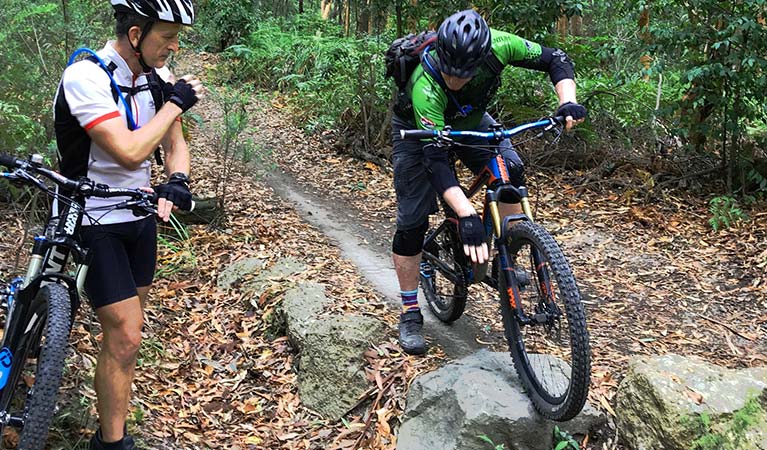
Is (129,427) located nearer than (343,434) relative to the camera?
Yes

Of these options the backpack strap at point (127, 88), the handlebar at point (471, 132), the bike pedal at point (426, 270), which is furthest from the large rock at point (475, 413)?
the backpack strap at point (127, 88)

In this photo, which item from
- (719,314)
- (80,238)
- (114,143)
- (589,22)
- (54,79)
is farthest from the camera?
(589,22)

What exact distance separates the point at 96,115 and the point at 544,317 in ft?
8.37

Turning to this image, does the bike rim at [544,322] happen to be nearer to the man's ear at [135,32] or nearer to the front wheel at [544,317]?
the front wheel at [544,317]

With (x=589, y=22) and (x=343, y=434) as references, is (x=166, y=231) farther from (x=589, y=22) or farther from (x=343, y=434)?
(x=589, y=22)

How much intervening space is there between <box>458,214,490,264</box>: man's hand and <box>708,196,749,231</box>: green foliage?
16.5 ft

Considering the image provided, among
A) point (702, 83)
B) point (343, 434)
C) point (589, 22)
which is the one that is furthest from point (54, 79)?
point (589, 22)

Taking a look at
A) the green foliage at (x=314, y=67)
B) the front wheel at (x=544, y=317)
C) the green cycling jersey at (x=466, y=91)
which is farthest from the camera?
the green foliage at (x=314, y=67)

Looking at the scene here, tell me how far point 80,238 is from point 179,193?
21.6 inches

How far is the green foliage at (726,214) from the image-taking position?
24.2ft

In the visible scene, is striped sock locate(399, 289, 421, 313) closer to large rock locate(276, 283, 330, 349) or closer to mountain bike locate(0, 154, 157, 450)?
large rock locate(276, 283, 330, 349)

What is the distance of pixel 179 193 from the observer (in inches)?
111

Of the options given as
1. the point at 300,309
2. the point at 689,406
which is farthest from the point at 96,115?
the point at 689,406

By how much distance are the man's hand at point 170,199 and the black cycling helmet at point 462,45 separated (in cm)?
172
